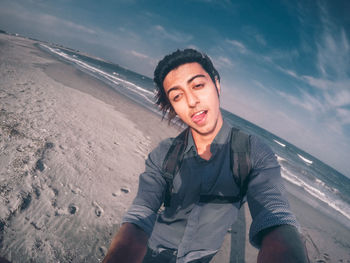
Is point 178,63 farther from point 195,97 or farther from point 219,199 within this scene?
point 219,199

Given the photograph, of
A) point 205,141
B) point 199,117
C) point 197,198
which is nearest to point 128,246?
point 197,198

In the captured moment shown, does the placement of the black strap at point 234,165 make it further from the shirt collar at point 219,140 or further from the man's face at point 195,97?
the man's face at point 195,97

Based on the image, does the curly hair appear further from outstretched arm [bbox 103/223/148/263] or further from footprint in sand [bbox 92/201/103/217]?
footprint in sand [bbox 92/201/103/217]

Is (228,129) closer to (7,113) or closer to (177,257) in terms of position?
(177,257)

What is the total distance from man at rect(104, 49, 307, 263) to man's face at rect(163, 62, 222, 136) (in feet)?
0.04

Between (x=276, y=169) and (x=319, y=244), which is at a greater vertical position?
(x=276, y=169)

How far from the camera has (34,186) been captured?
10.6 ft

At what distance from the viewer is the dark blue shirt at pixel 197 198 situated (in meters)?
1.49

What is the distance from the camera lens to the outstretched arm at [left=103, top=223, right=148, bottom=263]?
4.04 ft

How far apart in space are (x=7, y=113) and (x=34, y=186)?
139 inches

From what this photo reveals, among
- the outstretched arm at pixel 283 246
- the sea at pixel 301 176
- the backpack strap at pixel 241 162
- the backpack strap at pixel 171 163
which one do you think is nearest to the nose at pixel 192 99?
the backpack strap at pixel 171 163

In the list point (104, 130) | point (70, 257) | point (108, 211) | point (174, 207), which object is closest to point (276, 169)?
point (174, 207)

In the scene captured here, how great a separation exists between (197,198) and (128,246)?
696 mm

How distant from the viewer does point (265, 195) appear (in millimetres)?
1409
